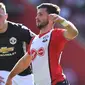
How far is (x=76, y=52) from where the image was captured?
12969 mm

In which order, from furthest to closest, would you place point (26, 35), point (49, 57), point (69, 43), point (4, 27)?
point (69, 43)
point (4, 27)
point (26, 35)
point (49, 57)

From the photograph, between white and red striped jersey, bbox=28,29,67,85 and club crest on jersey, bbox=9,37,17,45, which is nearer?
white and red striped jersey, bbox=28,29,67,85

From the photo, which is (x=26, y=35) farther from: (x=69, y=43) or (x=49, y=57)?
(x=69, y=43)

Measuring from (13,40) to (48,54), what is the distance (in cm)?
138

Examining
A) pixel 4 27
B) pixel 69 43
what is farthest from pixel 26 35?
pixel 69 43

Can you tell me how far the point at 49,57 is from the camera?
571 cm

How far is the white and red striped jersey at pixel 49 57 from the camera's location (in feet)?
18.6

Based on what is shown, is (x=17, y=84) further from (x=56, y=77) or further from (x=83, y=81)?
(x=83, y=81)

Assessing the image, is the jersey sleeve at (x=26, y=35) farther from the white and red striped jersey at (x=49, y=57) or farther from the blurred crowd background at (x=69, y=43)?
the blurred crowd background at (x=69, y=43)

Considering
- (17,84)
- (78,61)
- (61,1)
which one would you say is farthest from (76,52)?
(17,84)

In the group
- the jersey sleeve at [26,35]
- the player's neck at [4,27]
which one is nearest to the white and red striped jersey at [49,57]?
the jersey sleeve at [26,35]

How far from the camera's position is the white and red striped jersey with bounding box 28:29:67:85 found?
568 cm

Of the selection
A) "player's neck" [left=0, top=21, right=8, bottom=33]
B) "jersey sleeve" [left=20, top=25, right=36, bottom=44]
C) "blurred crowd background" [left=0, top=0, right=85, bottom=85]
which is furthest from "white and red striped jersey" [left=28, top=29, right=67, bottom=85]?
"blurred crowd background" [left=0, top=0, right=85, bottom=85]

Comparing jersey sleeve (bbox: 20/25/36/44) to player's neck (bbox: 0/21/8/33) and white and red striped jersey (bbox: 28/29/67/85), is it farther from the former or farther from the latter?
white and red striped jersey (bbox: 28/29/67/85)
